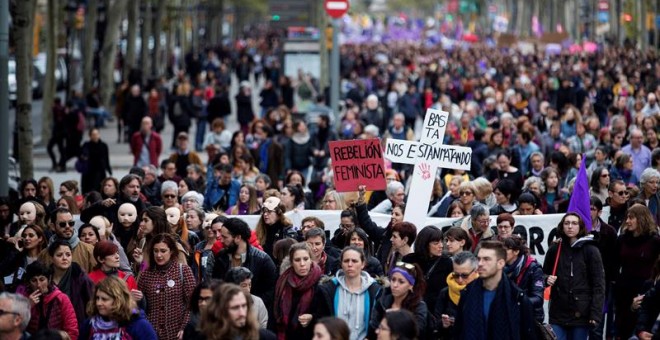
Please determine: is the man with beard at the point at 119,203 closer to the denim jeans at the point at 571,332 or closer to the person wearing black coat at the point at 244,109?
the denim jeans at the point at 571,332

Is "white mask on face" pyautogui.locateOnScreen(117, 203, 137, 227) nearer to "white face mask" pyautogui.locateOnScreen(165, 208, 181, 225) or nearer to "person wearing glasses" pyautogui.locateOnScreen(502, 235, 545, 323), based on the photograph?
"white face mask" pyautogui.locateOnScreen(165, 208, 181, 225)

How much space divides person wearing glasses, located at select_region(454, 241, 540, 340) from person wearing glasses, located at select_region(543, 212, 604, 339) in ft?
5.83

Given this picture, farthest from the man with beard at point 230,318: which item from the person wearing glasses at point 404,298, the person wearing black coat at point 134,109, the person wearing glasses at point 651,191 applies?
the person wearing black coat at point 134,109

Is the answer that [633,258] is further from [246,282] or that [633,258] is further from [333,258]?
[246,282]

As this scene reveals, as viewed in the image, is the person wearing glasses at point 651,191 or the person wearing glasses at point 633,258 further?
the person wearing glasses at point 651,191

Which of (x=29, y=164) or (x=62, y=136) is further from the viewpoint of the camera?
(x=62, y=136)

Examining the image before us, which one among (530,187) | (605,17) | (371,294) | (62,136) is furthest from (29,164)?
(605,17)

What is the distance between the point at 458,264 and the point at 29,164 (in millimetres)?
13597

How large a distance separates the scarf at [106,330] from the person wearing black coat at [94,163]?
13199 mm

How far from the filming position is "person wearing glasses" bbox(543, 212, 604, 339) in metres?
12.1

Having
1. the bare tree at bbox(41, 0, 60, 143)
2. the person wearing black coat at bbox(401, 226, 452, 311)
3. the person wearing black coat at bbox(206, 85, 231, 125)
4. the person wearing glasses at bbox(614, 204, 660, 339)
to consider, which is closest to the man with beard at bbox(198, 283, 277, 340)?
the person wearing black coat at bbox(401, 226, 452, 311)

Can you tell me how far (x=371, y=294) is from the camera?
10.5 metres

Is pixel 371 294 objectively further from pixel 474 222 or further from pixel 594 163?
pixel 594 163

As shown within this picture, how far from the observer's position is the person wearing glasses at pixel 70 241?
1220 centimetres
